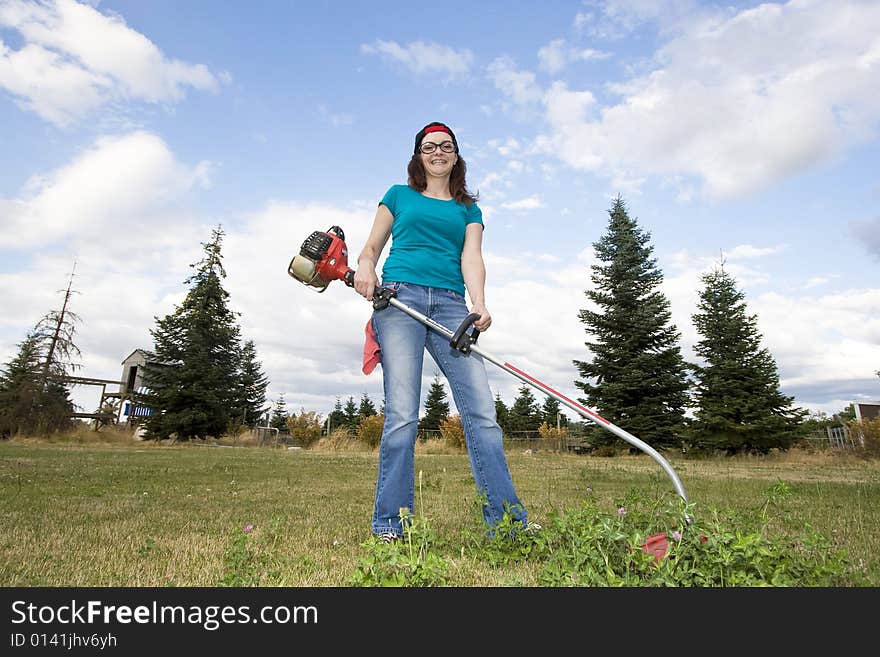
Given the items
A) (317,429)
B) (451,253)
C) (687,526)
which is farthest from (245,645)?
(317,429)

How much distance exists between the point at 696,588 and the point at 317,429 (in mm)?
25280

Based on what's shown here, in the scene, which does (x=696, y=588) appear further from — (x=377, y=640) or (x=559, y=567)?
(x=377, y=640)

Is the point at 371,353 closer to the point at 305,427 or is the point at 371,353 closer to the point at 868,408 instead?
the point at 305,427

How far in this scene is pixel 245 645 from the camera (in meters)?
1.47

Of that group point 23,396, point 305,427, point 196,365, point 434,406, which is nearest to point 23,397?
point 23,396

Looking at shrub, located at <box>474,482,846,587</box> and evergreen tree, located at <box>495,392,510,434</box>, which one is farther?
evergreen tree, located at <box>495,392,510,434</box>

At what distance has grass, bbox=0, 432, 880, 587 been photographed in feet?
7.38

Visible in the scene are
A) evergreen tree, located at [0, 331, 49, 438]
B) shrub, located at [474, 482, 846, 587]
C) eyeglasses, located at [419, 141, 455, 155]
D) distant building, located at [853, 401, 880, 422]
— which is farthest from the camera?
distant building, located at [853, 401, 880, 422]

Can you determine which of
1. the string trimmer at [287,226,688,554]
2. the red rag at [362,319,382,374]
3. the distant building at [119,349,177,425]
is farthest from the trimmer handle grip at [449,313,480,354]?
the distant building at [119,349,177,425]

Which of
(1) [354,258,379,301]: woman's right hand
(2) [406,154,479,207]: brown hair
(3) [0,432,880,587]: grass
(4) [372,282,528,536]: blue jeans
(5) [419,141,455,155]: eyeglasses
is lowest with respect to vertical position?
(3) [0,432,880,587]: grass

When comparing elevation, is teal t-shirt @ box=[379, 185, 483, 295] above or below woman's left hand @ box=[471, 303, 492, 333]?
above

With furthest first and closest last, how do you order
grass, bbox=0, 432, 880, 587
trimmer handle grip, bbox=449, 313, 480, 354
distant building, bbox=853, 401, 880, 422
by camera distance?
distant building, bbox=853, 401, 880, 422, trimmer handle grip, bbox=449, 313, 480, 354, grass, bbox=0, 432, 880, 587

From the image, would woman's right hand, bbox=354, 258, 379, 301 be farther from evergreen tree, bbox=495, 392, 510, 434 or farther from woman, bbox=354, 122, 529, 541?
evergreen tree, bbox=495, 392, 510, 434

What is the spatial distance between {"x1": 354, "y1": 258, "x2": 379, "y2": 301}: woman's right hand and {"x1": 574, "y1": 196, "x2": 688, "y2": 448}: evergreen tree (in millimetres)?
16644
